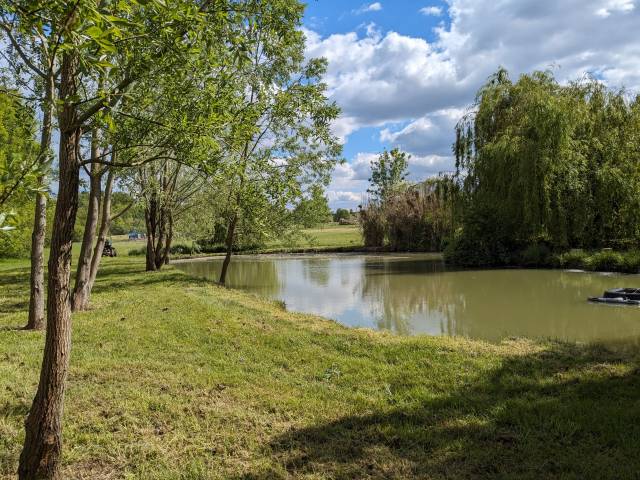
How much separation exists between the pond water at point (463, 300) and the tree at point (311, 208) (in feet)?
7.77

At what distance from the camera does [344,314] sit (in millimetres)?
11508

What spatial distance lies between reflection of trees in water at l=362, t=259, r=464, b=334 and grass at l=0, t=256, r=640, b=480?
368 cm

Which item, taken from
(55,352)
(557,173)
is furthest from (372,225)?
(55,352)

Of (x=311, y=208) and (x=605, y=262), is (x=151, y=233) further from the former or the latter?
(x=605, y=262)

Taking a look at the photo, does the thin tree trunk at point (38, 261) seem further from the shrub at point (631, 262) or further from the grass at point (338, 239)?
the grass at point (338, 239)

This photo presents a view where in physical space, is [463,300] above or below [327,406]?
below

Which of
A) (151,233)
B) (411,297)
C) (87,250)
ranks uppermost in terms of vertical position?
(151,233)

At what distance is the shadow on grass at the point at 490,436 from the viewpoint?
311 centimetres

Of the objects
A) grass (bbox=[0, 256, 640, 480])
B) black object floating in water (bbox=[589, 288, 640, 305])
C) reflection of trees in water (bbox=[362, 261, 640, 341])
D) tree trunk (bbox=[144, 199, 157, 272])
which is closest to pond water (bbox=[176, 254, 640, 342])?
reflection of trees in water (bbox=[362, 261, 640, 341])

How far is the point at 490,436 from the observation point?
11.8 feet

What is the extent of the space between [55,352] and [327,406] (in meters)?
2.30

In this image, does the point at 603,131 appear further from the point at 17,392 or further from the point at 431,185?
the point at 17,392

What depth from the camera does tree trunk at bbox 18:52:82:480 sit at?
9.29ft

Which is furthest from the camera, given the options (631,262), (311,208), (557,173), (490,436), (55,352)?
(557,173)
